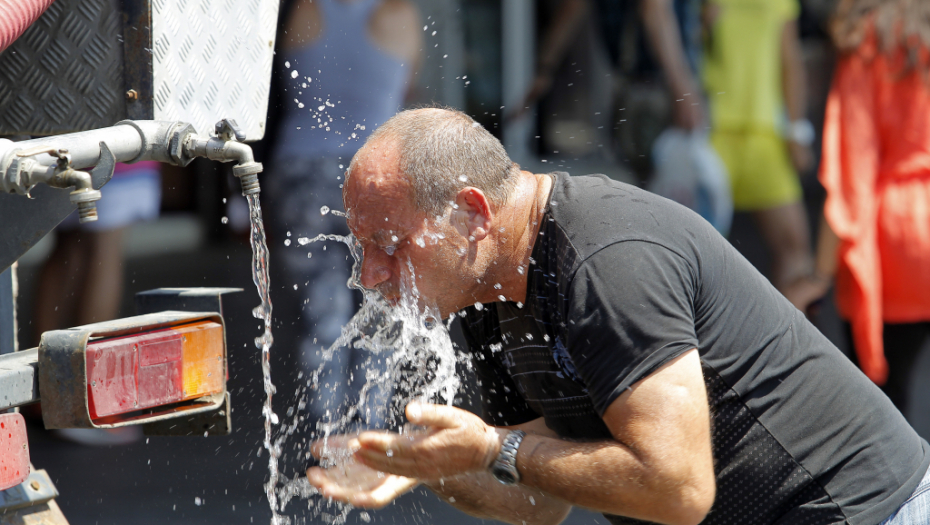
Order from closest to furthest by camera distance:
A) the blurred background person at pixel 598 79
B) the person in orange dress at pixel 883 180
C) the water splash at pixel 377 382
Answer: the water splash at pixel 377 382
the person in orange dress at pixel 883 180
the blurred background person at pixel 598 79

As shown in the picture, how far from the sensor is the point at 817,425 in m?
1.97

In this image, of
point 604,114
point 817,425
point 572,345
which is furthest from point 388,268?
point 604,114

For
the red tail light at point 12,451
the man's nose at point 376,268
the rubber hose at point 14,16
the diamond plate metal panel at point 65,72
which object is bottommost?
the red tail light at point 12,451

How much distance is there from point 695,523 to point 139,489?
2.73 meters

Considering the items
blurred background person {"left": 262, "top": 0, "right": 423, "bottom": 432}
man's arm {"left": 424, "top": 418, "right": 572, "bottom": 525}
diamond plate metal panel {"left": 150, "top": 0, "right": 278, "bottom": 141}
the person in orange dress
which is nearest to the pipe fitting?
diamond plate metal panel {"left": 150, "top": 0, "right": 278, "bottom": 141}

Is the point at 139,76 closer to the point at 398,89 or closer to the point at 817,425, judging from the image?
the point at 817,425

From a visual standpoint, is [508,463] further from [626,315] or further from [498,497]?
[498,497]

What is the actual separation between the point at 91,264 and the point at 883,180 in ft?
11.5

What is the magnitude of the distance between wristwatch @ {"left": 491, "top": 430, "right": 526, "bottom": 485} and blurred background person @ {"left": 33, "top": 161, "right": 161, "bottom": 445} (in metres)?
2.81

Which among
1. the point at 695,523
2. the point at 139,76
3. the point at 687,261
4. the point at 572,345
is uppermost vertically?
the point at 139,76

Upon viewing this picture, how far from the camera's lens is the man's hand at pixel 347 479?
6.77ft

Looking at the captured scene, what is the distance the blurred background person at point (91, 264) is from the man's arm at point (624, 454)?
2.73m

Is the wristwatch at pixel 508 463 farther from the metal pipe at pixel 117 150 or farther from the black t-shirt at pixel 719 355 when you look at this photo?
the metal pipe at pixel 117 150

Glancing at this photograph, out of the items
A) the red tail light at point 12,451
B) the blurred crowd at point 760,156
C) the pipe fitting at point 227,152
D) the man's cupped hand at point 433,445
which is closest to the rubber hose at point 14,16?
the pipe fitting at point 227,152
